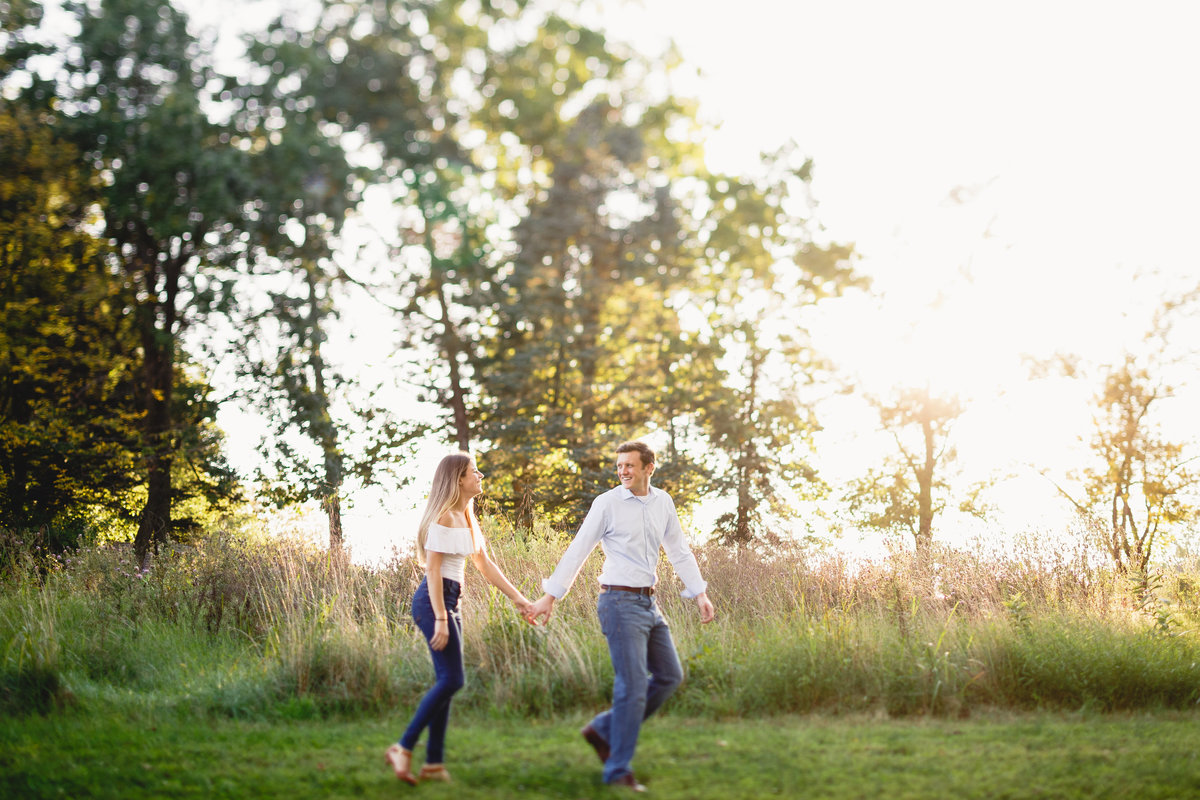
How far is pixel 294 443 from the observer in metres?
19.5

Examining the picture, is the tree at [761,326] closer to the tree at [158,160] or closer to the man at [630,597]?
the tree at [158,160]

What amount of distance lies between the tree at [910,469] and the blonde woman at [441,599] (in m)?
20.7

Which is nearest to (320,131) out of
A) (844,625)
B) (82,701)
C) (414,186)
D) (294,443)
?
(414,186)

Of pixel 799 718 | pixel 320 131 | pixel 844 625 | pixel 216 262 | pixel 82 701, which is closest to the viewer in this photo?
pixel 799 718

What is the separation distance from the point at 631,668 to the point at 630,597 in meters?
0.39

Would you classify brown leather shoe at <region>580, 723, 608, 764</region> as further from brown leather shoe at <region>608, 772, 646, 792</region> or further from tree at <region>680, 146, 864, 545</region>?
tree at <region>680, 146, 864, 545</region>

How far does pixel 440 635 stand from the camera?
193 inches

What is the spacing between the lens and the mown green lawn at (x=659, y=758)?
4.95m

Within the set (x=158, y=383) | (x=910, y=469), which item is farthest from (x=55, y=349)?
(x=910, y=469)

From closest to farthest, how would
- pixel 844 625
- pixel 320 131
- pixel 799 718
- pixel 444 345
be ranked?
pixel 799 718 < pixel 844 625 < pixel 320 131 < pixel 444 345

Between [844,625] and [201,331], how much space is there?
16122 millimetres

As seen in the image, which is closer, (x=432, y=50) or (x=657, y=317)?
(x=432, y=50)

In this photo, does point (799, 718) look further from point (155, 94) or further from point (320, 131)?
point (155, 94)

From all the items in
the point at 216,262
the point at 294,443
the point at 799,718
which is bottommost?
the point at 799,718
